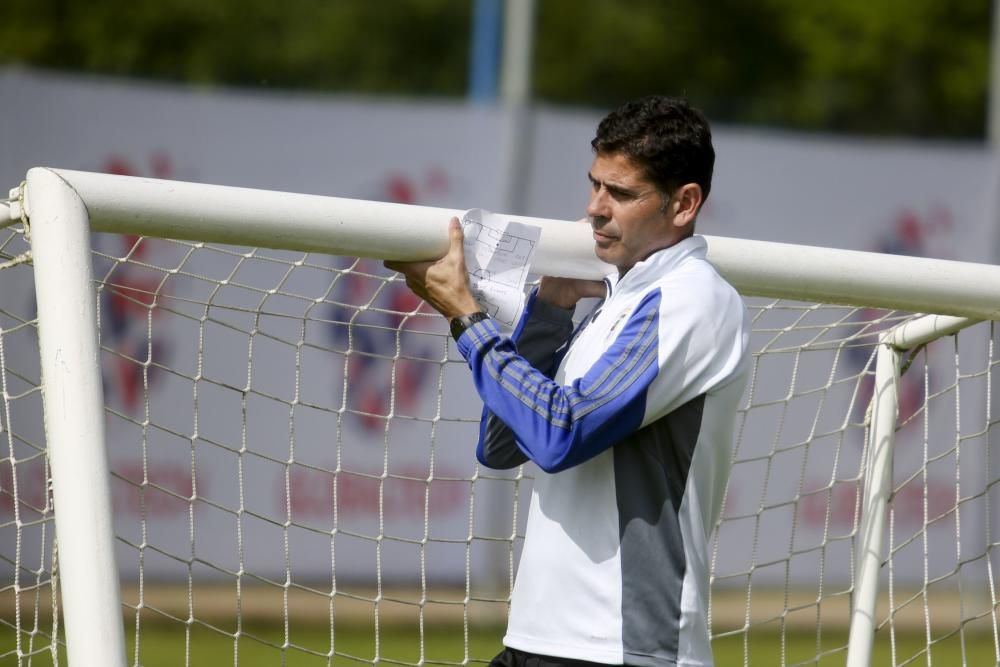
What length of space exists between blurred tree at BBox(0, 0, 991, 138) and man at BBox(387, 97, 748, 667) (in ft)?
30.7

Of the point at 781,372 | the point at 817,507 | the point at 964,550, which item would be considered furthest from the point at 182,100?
the point at 964,550

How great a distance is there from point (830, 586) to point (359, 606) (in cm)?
268

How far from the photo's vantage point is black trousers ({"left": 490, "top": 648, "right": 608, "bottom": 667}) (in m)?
2.28

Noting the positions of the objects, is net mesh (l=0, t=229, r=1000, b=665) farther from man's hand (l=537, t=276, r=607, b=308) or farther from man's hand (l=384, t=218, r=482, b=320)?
man's hand (l=384, t=218, r=482, b=320)

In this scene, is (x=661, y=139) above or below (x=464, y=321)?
above

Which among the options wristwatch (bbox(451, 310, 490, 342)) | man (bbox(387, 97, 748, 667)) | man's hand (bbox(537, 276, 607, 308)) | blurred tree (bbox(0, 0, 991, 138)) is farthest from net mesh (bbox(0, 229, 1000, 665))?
blurred tree (bbox(0, 0, 991, 138))

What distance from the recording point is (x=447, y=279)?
2.48 meters

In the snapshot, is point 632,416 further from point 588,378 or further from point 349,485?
point 349,485

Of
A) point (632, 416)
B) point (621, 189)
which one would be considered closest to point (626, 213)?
point (621, 189)

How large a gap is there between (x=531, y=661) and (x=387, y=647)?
14.7 ft

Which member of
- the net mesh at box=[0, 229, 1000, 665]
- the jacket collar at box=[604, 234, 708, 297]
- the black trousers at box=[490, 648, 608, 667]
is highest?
the jacket collar at box=[604, 234, 708, 297]

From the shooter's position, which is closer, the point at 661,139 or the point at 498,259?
the point at 661,139

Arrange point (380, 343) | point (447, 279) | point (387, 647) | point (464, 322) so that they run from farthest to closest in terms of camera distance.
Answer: point (380, 343) < point (387, 647) < point (447, 279) < point (464, 322)

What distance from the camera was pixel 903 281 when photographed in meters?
2.90
